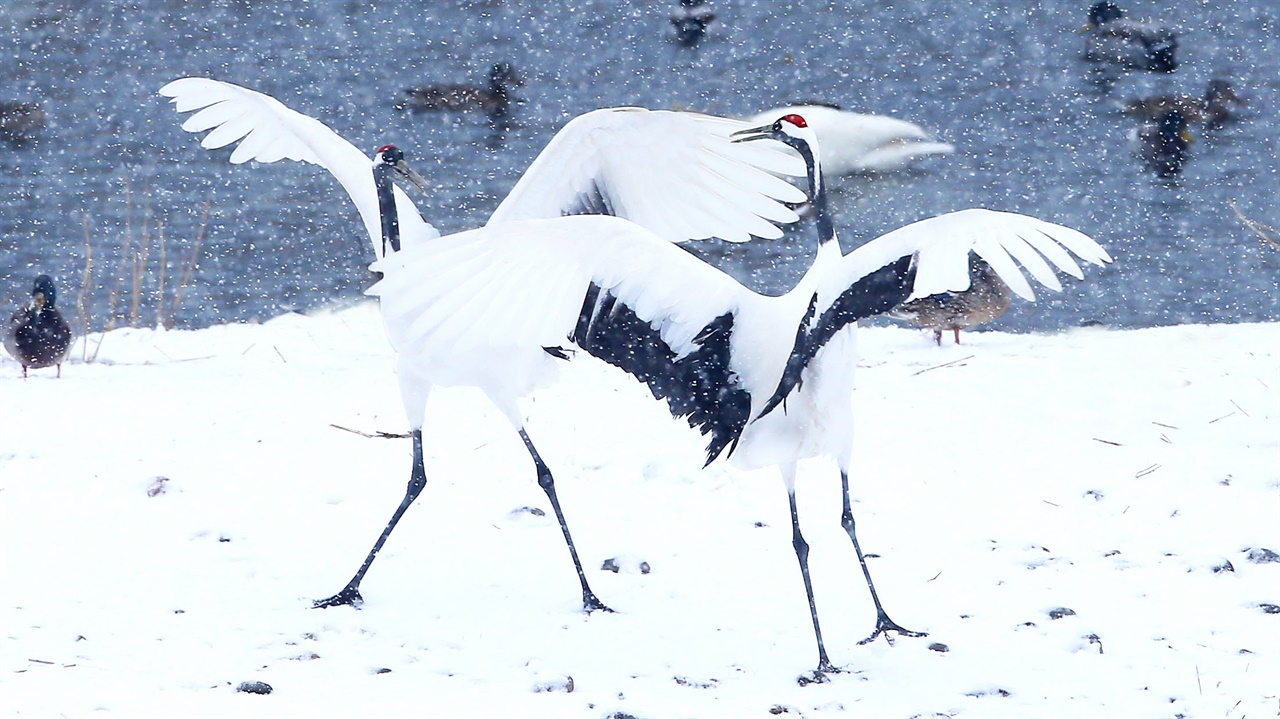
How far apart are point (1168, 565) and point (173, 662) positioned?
333 cm

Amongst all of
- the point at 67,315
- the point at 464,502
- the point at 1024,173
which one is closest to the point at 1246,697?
the point at 464,502

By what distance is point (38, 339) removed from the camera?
780 cm

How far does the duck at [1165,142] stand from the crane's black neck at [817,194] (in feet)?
36.6

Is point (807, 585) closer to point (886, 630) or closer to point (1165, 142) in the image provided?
point (886, 630)

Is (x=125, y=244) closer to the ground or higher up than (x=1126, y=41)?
closer to the ground

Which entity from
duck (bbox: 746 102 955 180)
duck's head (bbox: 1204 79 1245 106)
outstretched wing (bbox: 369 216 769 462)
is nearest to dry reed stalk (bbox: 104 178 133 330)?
duck (bbox: 746 102 955 180)

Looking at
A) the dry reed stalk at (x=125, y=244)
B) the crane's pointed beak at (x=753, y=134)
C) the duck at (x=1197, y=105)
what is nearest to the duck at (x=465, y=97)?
the dry reed stalk at (x=125, y=244)

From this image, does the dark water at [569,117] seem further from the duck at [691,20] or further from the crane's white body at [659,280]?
the crane's white body at [659,280]

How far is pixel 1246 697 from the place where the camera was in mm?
3945

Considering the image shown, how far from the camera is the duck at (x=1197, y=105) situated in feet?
54.0

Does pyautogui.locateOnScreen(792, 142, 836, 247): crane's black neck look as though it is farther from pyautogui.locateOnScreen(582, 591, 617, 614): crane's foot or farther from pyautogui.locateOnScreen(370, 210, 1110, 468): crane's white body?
pyautogui.locateOnScreen(582, 591, 617, 614): crane's foot

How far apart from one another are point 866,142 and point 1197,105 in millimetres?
4209

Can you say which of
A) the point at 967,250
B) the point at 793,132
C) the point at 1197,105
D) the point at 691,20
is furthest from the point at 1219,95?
the point at 967,250

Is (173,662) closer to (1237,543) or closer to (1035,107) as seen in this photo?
(1237,543)
